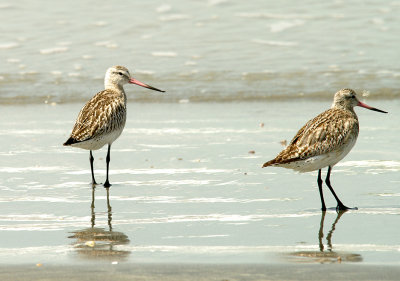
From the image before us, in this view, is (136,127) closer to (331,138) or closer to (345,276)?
(331,138)

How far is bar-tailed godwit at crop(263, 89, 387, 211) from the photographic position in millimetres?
7223

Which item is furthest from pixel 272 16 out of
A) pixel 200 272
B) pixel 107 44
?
pixel 200 272

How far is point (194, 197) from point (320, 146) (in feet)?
3.86

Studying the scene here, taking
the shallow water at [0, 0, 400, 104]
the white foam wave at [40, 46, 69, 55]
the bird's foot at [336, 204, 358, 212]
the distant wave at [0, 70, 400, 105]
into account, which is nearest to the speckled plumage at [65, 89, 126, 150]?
the bird's foot at [336, 204, 358, 212]

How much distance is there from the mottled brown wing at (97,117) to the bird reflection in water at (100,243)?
7.38ft

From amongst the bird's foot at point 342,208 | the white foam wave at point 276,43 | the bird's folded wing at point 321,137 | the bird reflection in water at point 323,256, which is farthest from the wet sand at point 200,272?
the white foam wave at point 276,43

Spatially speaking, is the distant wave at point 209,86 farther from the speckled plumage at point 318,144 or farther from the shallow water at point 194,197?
the speckled plumage at point 318,144

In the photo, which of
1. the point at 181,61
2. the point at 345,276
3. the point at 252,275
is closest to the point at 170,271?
the point at 252,275

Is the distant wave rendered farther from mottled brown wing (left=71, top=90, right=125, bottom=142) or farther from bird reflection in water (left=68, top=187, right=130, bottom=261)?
bird reflection in water (left=68, top=187, right=130, bottom=261)

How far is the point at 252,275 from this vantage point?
5.13 meters

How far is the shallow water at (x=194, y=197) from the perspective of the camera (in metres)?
5.82

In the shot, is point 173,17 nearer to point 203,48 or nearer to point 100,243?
point 203,48

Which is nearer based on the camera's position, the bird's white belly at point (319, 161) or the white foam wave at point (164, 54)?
the bird's white belly at point (319, 161)

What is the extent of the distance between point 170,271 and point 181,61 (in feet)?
36.6
